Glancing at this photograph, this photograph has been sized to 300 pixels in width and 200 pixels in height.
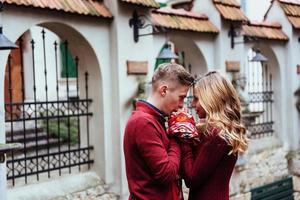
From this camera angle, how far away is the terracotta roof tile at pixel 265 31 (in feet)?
27.7

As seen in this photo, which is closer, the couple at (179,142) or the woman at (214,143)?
the couple at (179,142)

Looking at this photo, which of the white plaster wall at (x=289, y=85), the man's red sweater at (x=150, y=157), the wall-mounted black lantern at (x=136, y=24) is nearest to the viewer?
the man's red sweater at (x=150, y=157)

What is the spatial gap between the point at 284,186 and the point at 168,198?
678 centimetres

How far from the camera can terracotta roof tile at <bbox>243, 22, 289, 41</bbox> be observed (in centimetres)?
844

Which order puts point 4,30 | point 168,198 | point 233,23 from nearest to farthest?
point 168,198 → point 4,30 → point 233,23

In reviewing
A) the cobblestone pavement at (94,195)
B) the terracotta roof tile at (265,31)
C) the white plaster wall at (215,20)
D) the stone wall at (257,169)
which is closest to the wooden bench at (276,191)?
the stone wall at (257,169)

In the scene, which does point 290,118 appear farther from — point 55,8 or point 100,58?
point 55,8

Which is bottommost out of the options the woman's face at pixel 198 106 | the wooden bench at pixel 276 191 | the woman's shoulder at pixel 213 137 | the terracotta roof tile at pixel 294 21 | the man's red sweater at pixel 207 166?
the wooden bench at pixel 276 191

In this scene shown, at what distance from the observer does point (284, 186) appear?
29.4 ft

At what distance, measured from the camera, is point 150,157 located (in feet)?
8.29

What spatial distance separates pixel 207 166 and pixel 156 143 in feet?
1.22

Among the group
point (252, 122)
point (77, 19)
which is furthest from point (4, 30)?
point (252, 122)

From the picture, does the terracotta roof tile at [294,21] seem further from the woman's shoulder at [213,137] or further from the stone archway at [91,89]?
the woman's shoulder at [213,137]

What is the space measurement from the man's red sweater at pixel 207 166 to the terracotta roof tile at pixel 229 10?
519 cm
